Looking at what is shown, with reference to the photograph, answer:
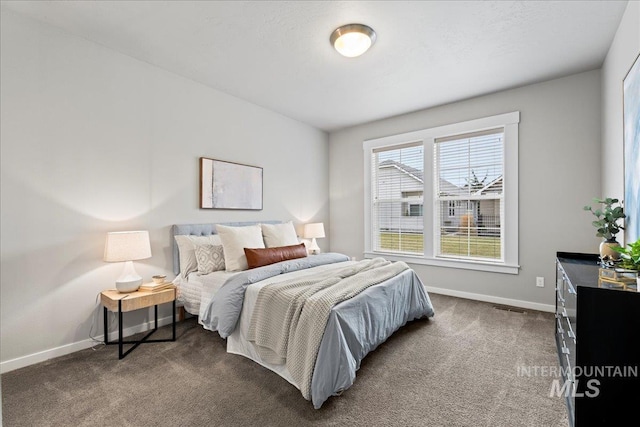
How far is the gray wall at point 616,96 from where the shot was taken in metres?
2.18

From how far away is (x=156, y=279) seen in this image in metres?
2.88

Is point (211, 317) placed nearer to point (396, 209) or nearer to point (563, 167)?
point (396, 209)

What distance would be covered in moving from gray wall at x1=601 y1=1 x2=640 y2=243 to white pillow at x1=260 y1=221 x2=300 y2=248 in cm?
318

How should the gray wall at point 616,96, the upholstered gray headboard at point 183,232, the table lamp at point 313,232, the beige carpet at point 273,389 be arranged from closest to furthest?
the beige carpet at point 273,389 → the gray wall at point 616,96 → the upholstered gray headboard at point 183,232 → the table lamp at point 313,232

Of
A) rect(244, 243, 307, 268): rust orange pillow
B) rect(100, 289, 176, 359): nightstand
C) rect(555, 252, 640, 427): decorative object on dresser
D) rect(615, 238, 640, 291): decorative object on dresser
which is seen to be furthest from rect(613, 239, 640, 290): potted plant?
rect(100, 289, 176, 359): nightstand

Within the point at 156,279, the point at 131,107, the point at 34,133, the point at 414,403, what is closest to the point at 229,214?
the point at 156,279

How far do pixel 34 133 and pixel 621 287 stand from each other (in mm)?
4108

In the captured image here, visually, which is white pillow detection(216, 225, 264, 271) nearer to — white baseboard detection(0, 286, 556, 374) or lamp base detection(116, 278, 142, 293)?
lamp base detection(116, 278, 142, 293)

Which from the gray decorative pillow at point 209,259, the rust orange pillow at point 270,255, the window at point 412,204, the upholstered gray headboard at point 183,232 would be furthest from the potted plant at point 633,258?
the upholstered gray headboard at point 183,232

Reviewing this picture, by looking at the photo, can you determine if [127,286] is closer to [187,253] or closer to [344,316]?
[187,253]

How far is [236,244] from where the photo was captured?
3.17 m

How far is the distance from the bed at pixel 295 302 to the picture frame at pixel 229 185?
1.25 ft

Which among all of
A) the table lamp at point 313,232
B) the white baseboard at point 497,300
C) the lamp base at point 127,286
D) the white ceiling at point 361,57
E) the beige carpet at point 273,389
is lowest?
the beige carpet at point 273,389

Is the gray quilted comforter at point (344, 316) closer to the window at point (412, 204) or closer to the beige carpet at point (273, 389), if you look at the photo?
the beige carpet at point (273, 389)
